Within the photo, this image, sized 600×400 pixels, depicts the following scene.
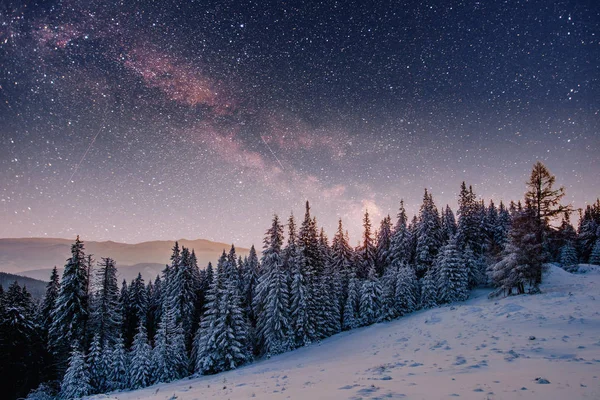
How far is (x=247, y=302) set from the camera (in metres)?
48.0

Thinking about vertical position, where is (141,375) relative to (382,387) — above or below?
below

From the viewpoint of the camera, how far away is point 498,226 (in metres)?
62.3

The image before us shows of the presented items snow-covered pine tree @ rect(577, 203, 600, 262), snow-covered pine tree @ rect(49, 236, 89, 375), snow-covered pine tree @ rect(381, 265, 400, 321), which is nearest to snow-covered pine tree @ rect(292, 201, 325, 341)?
snow-covered pine tree @ rect(381, 265, 400, 321)

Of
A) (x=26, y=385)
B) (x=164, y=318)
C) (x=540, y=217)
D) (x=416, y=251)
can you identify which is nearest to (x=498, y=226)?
(x=416, y=251)

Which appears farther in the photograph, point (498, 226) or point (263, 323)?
point (498, 226)

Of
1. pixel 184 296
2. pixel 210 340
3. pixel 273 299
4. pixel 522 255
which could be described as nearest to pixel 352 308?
pixel 273 299

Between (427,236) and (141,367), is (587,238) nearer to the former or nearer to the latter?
(427,236)

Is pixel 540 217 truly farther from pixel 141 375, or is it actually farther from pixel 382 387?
pixel 141 375

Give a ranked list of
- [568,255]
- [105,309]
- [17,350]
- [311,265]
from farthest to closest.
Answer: [568,255], [311,265], [105,309], [17,350]

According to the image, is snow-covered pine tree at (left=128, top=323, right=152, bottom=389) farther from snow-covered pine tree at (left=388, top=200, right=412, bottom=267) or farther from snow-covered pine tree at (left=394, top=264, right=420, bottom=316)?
snow-covered pine tree at (left=388, top=200, right=412, bottom=267)

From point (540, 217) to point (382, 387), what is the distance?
29016 millimetres

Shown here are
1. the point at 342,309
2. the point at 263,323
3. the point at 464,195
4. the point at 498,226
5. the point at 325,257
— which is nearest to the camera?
the point at 263,323

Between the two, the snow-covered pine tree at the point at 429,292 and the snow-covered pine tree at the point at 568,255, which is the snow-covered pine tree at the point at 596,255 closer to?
the snow-covered pine tree at the point at 568,255

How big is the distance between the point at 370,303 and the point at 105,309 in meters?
33.8
